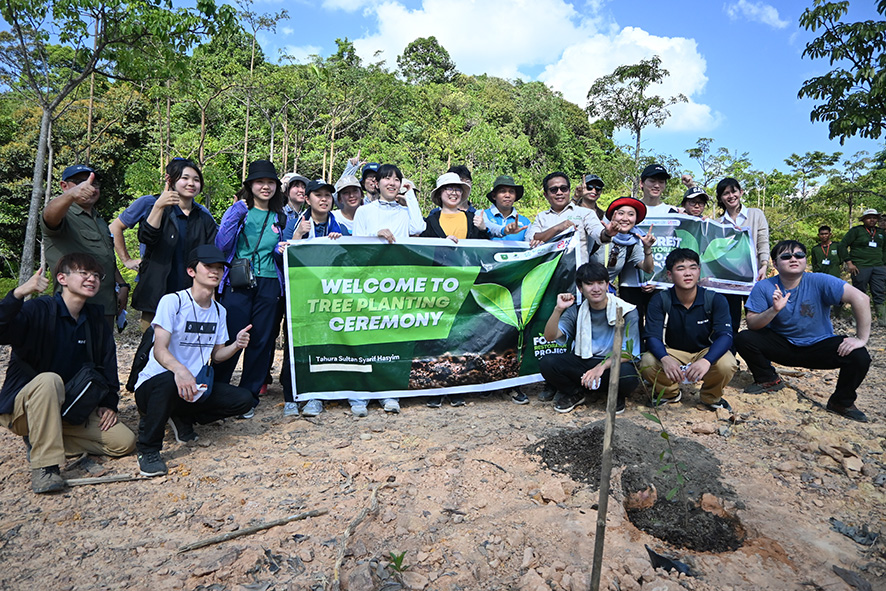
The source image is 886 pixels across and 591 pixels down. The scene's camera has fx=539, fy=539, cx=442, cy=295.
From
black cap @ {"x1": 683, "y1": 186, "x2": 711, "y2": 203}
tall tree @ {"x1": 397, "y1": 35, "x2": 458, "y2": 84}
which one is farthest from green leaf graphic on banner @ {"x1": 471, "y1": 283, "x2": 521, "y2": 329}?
tall tree @ {"x1": 397, "y1": 35, "x2": 458, "y2": 84}

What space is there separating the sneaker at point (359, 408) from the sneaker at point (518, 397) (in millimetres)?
1325

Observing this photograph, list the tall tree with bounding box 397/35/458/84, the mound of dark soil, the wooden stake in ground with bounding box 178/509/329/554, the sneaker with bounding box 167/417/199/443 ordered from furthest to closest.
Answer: the tall tree with bounding box 397/35/458/84
the sneaker with bounding box 167/417/199/443
the mound of dark soil
the wooden stake in ground with bounding box 178/509/329/554

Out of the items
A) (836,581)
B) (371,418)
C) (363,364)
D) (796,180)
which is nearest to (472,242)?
(363,364)

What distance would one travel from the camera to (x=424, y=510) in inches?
116

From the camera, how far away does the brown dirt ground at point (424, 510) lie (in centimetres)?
242

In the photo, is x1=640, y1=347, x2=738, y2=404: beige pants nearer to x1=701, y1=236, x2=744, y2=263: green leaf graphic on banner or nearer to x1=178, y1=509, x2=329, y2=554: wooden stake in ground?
x1=701, y1=236, x2=744, y2=263: green leaf graphic on banner

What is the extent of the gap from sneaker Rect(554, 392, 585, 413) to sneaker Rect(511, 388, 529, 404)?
30 centimetres

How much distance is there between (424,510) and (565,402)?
1997 millimetres

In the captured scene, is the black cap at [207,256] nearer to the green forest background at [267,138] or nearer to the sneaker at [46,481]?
the sneaker at [46,481]

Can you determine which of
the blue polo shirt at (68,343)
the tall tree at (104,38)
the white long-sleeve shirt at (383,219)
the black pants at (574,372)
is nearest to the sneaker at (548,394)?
the black pants at (574,372)

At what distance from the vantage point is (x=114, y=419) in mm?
3529

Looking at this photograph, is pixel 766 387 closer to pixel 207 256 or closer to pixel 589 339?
pixel 589 339

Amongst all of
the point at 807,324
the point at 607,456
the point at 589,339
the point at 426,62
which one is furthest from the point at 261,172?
the point at 426,62

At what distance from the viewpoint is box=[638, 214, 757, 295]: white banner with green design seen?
5.42 meters
